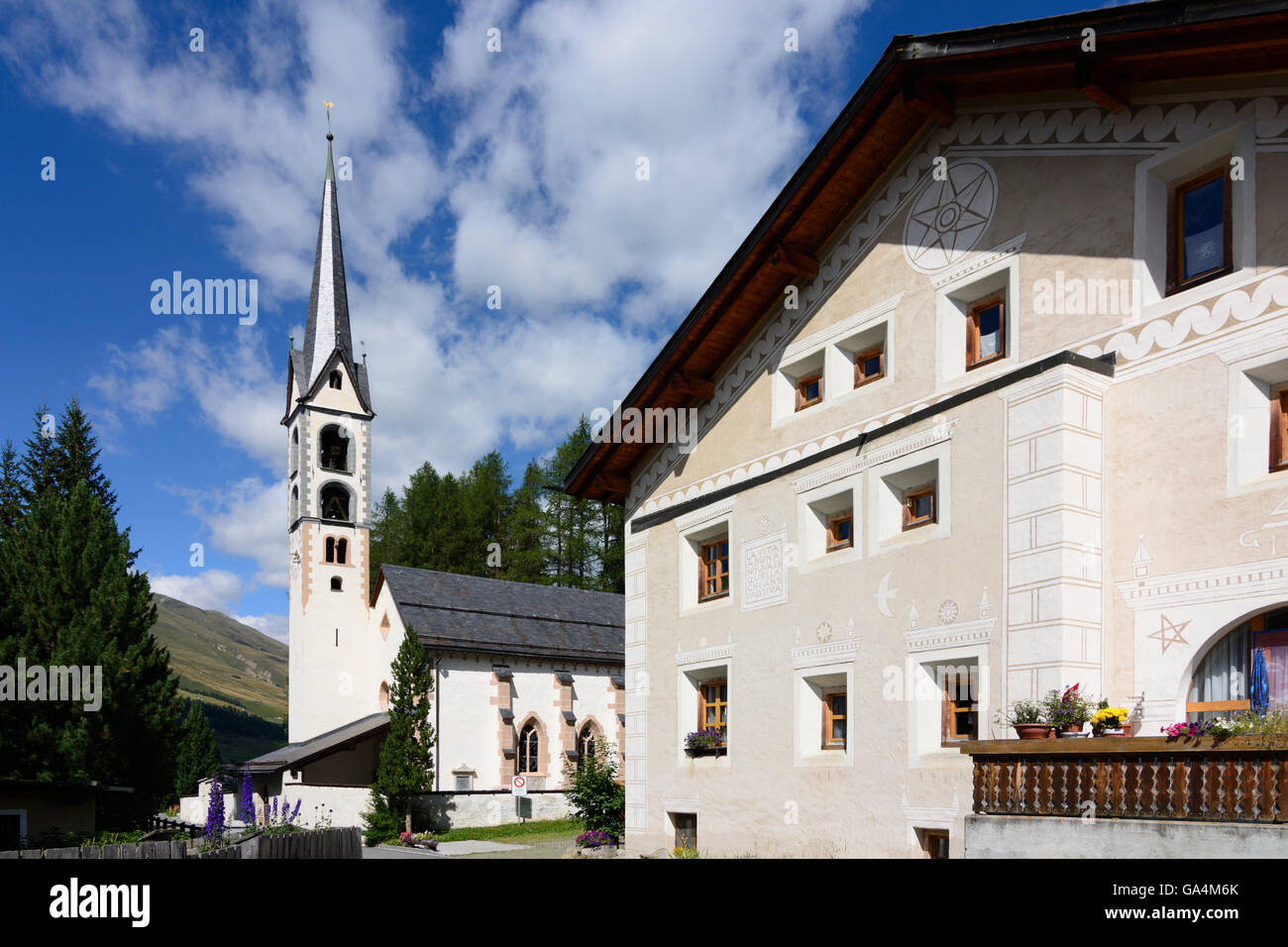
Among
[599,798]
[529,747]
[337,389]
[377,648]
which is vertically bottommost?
[529,747]

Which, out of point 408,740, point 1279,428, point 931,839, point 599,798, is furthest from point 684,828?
point 408,740

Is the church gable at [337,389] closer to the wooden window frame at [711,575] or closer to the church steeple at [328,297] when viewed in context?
the church steeple at [328,297]

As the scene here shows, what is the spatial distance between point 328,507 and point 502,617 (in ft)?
34.9

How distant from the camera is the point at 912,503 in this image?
15.9 metres

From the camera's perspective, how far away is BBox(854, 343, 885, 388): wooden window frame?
16.8 metres

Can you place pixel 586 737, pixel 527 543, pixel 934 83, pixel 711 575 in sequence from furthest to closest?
pixel 527 543 → pixel 586 737 → pixel 711 575 → pixel 934 83

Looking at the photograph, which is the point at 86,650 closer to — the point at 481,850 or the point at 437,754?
the point at 437,754

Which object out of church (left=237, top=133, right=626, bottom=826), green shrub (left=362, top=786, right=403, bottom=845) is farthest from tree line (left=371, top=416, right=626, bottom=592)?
green shrub (left=362, top=786, right=403, bottom=845)

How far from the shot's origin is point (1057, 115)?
46.0 feet

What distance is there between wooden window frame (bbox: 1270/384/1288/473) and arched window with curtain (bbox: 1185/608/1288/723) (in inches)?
63.0

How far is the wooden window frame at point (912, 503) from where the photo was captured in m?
15.3

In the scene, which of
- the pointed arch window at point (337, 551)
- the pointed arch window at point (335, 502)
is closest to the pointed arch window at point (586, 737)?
the pointed arch window at point (337, 551)

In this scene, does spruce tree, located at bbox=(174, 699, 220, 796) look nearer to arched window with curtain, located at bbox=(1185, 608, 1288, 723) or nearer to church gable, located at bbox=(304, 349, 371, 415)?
church gable, located at bbox=(304, 349, 371, 415)
